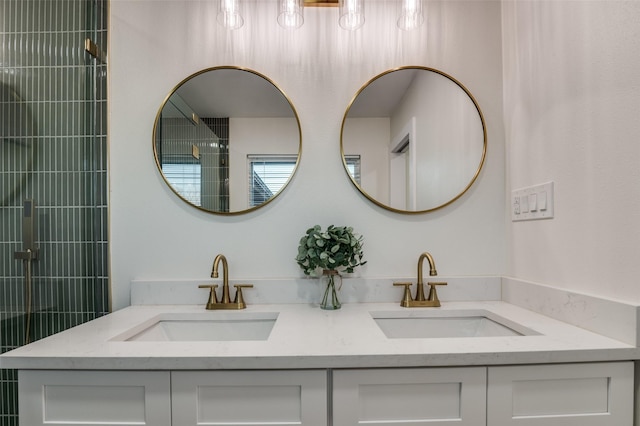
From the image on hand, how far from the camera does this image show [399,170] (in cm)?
145

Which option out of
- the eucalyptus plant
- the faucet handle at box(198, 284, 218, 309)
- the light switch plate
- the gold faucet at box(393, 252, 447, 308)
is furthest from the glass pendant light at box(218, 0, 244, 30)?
the light switch plate

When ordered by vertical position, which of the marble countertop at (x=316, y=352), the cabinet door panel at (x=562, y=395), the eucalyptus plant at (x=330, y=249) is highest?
the eucalyptus plant at (x=330, y=249)

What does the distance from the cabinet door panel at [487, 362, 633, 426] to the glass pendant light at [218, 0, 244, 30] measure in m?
1.47

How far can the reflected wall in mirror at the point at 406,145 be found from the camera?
1.45 m

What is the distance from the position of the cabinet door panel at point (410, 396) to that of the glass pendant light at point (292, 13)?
127 centimetres

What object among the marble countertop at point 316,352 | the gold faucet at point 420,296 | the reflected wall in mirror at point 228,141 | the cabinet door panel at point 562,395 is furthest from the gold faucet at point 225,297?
the cabinet door panel at point 562,395

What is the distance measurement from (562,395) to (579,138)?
73cm

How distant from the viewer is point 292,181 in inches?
57.5

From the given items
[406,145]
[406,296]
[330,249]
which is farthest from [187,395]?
[406,145]

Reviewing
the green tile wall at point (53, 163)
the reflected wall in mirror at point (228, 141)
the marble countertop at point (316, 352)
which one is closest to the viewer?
the marble countertop at point (316, 352)

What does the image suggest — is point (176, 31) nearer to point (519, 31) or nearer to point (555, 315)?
point (519, 31)

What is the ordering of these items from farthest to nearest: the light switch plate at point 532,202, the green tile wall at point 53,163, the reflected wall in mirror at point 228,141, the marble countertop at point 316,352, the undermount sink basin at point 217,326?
the reflected wall in mirror at point 228,141, the undermount sink basin at point 217,326, the light switch plate at point 532,202, the green tile wall at point 53,163, the marble countertop at point 316,352

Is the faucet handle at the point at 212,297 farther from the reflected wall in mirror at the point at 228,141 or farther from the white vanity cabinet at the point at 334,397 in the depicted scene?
the white vanity cabinet at the point at 334,397

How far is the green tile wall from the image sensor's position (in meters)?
1.04
